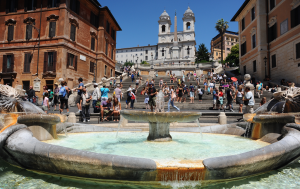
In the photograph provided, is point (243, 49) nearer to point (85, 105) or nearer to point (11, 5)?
point (85, 105)

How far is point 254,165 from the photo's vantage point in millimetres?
2873

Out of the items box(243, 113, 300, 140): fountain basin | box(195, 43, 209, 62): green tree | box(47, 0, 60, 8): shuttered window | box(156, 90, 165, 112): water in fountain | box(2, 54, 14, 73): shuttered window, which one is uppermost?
box(195, 43, 209, 62): green tree

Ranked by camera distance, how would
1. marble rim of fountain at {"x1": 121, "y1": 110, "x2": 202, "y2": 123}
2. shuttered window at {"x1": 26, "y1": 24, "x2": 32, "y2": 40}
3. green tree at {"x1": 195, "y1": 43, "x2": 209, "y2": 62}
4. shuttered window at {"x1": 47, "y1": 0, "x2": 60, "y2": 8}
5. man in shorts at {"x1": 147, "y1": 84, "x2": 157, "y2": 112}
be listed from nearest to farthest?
1. marble rim of fountain at {"x1": 121, "y1": 110, "x2": 202, "y2": 123}
2. man in shorts at {"x1": 147, "y1": 84, "x2": 157, "y2": 112}
3. shuttered window at {"x1": 47, "y1": 0, "x2": 60, "y2": 8}
4. shuttered window at {"x1": 26, "y1": 24, "x2": 32, "y2": 40}
5. green tree at {"x1": 195, "y1": 43, "x2": 209, "y2": 62}

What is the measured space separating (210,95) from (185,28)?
73.0m

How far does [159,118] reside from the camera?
192 inches

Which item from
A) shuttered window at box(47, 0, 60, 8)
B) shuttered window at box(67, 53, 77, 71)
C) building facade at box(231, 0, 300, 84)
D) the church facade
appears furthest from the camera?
the church facade

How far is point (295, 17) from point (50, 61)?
2687 centimetres

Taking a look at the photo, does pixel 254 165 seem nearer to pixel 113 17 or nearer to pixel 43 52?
pixel 43 52

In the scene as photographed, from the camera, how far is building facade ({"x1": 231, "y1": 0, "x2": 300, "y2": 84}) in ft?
66.8

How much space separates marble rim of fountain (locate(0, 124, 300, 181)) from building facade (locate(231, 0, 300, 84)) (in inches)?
831

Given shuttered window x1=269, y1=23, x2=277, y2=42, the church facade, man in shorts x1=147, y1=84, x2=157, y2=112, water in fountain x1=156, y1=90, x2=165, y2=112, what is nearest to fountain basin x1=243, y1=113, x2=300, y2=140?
water in fountain x1=156, y1=90, x2=165, y2=112

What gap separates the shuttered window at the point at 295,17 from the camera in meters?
19.7

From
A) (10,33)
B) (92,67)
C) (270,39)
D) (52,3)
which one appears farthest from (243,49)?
(10,33)

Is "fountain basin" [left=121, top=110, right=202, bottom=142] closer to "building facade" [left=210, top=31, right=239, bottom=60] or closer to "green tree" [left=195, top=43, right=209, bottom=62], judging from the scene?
"green tree" [left=195, top=43, right=209, bottom=62]
